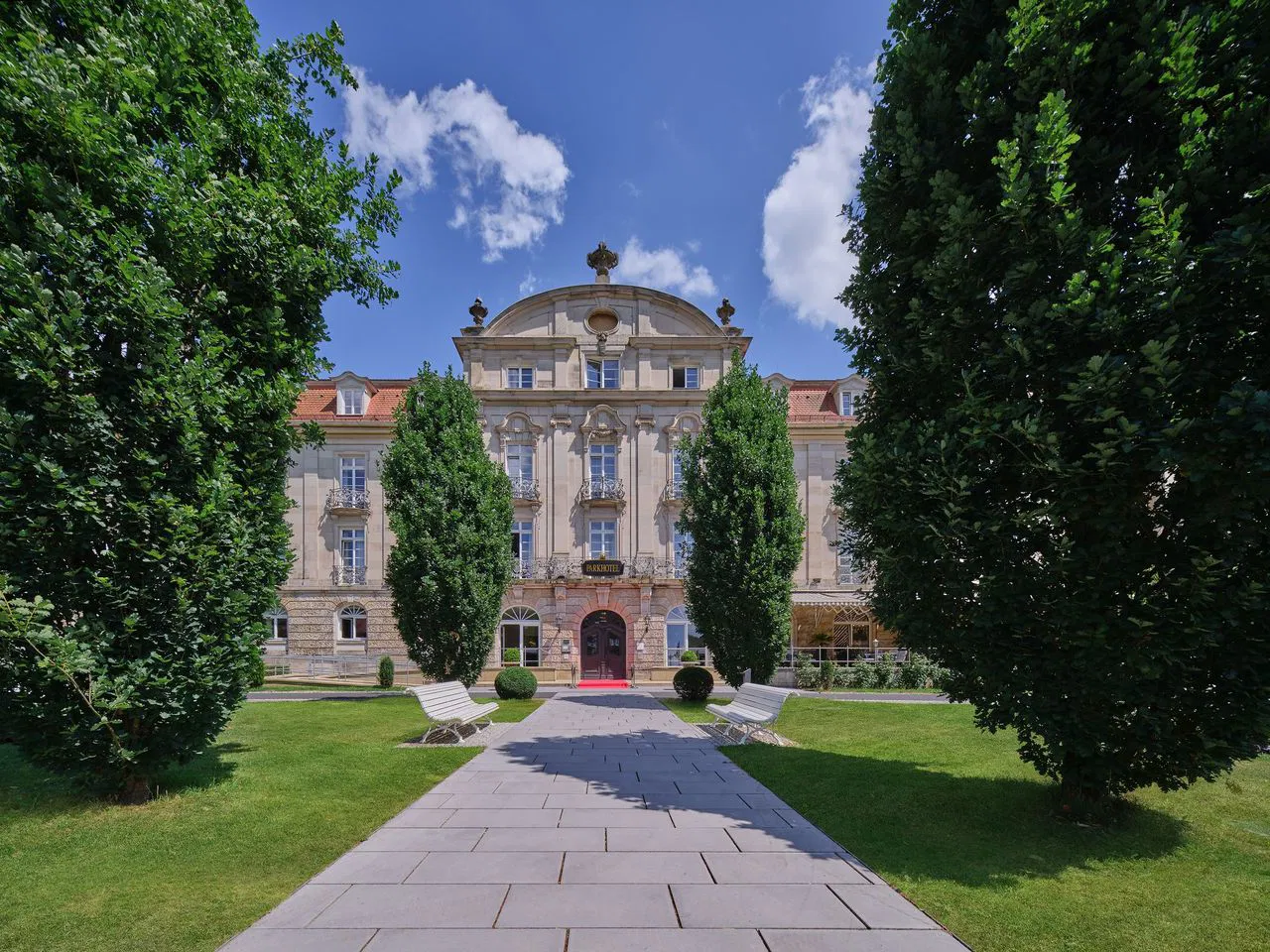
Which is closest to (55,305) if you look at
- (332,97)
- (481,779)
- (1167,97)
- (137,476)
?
(137,476)

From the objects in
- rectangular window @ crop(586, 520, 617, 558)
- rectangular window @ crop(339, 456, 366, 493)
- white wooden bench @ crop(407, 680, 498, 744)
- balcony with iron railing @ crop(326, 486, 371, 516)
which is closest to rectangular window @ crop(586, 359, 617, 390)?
rectangular window @ crop(586, 520, 617, 558)

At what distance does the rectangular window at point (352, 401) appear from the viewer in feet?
102

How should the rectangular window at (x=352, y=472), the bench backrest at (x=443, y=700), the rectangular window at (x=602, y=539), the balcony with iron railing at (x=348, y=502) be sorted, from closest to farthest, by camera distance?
1. the bench backrest at (x=443, y=700)
2. the rectangular window at (x=602, y=539)
3. the balcony with iron railing at (x=348, y=502)
4. the rectangular window at (x=352, y=472)

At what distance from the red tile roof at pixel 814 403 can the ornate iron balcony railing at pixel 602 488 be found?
9.22 metres

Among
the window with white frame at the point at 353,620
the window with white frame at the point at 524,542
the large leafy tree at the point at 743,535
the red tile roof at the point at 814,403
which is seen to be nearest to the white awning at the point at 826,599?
the red tile roof at the point at 814,403

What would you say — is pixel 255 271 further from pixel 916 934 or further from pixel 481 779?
pixel 916 934

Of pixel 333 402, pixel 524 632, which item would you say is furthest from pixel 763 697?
pixel 333 402

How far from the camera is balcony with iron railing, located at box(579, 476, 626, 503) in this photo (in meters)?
29.0

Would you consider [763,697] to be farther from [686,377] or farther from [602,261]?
[602,261]

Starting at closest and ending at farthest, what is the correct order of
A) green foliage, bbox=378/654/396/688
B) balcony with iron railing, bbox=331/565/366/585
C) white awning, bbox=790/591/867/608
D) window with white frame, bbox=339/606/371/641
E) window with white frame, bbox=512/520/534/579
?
green foliage, bbox=378/654/396/688 < white awning, bbox=790/591/867/608 < window with white frame, bbox=512/520/534/579 < window with white frame, bbox=339/606/371/641 < balcony with iron railing, bbox=331/565/366/585

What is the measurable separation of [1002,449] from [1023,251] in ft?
6.43

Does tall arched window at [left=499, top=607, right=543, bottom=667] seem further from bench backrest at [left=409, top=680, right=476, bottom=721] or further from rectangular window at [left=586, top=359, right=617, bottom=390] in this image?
bench backrest at [left=409, top=680, right=476, bottom=721]

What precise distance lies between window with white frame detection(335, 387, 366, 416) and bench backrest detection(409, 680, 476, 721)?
2194 centimetres

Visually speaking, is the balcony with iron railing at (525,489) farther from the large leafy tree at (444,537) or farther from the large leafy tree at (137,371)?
the large leafy tree at (137,371)
